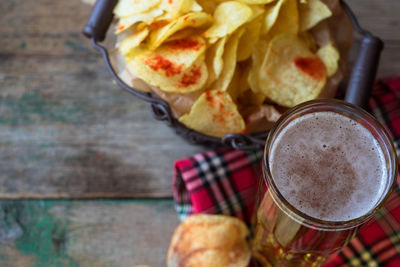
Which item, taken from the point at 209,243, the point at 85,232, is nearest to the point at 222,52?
the point at 209,243

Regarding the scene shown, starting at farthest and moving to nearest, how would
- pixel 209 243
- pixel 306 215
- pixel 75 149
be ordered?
1. pixel 75 149
2. pixel 209 243
3. pixel 306 215

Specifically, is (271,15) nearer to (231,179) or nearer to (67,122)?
(231,179)

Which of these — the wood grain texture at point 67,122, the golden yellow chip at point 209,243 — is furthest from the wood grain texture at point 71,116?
the golden yellow chip at point 209,243

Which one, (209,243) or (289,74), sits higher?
(289,74)

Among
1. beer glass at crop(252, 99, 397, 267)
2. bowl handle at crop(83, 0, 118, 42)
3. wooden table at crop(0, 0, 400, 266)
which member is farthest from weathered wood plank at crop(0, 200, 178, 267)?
bowl handle at crop(83, 0, 118, 42)

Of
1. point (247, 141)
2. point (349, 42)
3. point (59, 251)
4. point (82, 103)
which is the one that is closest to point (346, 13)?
point (349, 42)

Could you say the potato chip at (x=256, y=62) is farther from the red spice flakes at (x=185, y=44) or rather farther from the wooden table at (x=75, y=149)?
the wooden table at (x=75, y=149)
